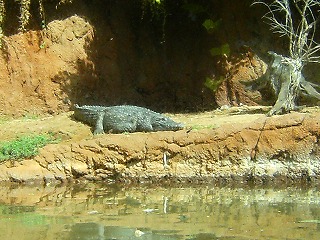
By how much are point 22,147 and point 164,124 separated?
2514 mm

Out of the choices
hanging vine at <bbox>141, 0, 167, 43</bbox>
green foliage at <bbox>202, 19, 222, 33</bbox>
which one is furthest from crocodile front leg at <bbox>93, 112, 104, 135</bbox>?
green foliage at <bbox>202, 19, 222, 33</bbox>

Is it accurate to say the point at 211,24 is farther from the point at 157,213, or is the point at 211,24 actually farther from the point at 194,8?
the point at 157,213

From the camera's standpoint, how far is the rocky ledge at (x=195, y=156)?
30.6 feet

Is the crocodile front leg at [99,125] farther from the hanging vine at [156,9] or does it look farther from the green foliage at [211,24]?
the green foliage at [211,24]

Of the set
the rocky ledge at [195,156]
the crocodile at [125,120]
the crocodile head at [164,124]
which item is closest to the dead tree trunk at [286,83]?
the rocky ledge at [195,156]

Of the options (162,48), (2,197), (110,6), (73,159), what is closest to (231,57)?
(162,48)

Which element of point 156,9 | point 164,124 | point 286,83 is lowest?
point 164,124

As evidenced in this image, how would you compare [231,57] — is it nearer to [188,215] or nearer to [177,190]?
[177,190]

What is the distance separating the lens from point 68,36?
1312 cm

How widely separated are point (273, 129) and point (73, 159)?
321 centimetres

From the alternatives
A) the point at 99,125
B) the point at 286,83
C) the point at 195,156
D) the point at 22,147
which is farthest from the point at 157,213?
the point at 286,83

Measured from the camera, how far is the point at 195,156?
376 inches

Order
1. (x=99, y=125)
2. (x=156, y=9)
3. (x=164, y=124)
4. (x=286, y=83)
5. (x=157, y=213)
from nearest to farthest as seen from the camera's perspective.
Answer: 1. (x=157, y=213)
2. (x=164, y=124)
3. (x=286, y=83)
4. (x=99, y=125)
5. (x=156, y=9)

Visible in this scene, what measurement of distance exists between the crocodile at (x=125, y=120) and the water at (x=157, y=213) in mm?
1766
